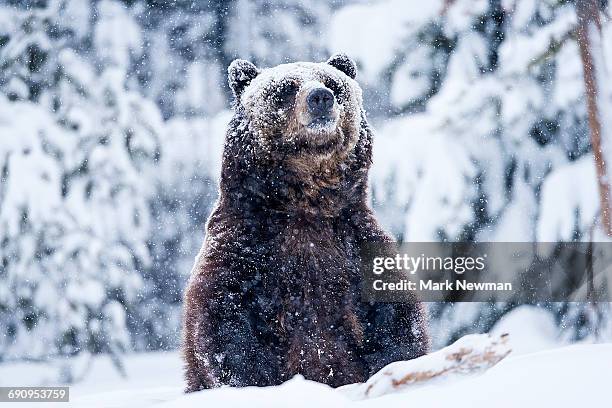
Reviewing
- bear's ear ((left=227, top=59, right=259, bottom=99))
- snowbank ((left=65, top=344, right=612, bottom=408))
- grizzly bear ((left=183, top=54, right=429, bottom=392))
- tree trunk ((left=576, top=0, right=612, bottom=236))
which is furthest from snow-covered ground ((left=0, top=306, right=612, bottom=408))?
bear's ear ((left=227, top=59, right=259, bottom=99))

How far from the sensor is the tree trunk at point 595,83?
2344 mm

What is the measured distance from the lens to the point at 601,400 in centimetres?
172

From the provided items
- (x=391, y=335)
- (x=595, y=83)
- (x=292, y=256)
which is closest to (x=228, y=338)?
(x=292, y=256)

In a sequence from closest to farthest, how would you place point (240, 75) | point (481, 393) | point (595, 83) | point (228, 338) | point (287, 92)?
1. point (481, 393)
2. point (228, 338)
3. point (287, 92)
4. point (240, 75)
5. point (595, 83)

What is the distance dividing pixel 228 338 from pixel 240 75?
0.72m

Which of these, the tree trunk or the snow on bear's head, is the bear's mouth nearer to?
the snow on bear's head

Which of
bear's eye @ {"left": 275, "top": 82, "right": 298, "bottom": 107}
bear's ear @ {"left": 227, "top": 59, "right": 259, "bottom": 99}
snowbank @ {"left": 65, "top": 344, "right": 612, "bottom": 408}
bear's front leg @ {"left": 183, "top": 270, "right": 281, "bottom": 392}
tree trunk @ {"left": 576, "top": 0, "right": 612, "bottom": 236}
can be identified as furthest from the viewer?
tree trunk @ {"left": 576, "top": 0, "right": 612, "bottom": 236}

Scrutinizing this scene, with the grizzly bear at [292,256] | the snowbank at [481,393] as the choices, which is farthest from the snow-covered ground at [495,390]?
the grizzly bear at [292,256]

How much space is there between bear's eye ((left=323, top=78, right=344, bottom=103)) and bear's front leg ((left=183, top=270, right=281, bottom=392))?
557 mm

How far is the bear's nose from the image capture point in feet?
6.33

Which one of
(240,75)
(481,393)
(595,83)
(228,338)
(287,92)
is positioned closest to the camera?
(481,393)

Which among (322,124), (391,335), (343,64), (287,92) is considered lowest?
(391,335)

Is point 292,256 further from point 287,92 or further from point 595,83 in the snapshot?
point 595,83

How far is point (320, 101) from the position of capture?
1.93 metres
